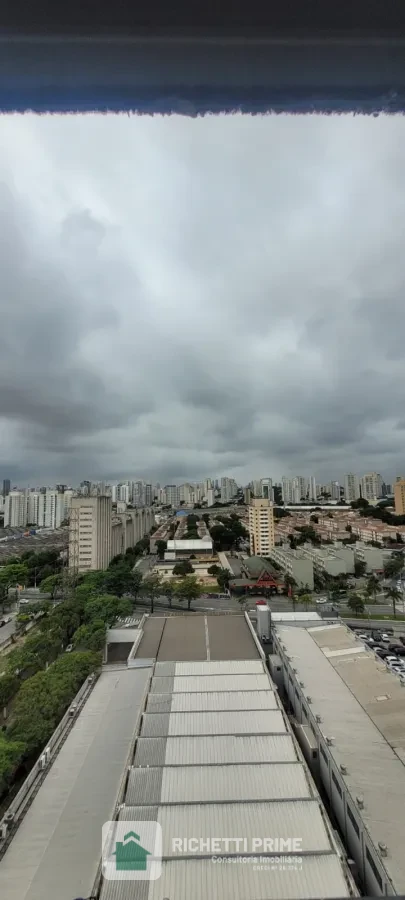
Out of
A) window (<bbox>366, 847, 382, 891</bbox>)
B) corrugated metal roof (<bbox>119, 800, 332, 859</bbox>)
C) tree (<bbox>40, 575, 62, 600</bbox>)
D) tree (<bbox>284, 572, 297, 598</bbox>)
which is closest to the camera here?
corrugated metal roof (<bbox>119, 800, 332, 859</bbox>)

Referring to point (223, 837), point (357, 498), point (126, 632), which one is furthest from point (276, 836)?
point (357, 498)

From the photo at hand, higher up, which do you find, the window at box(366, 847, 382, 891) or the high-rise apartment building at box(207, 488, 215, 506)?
the high-rise apartment building at box(207, 488, 215, 506)

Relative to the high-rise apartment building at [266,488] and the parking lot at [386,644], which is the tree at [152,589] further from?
the high-rise apartment building at [266,488]

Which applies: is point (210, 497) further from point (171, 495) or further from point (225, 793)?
point (225, 793)

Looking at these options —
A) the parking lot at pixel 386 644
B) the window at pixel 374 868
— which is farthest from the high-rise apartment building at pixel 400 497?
the window at pixel 374 868

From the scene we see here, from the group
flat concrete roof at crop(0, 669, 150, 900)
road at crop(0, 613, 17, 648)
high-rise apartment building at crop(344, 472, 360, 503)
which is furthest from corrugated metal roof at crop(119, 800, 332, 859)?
high-rise apartment building at crop(344, 472, 360, 503)

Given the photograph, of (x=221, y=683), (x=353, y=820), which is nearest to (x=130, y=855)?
(x=353, y=820)

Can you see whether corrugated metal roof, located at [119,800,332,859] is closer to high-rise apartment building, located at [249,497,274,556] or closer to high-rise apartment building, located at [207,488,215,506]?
high-rise apartment building, located at [249,497,274,556]
